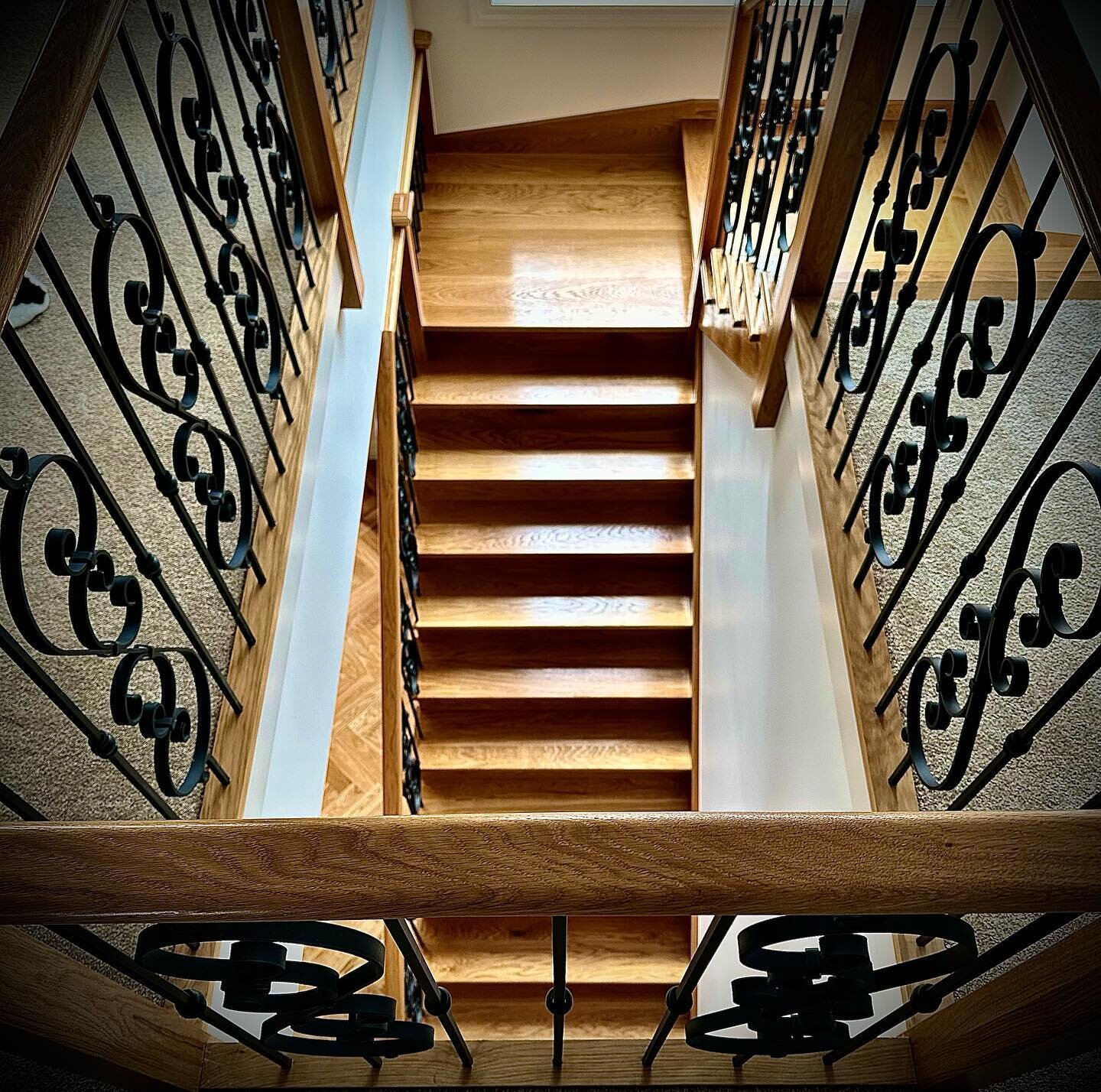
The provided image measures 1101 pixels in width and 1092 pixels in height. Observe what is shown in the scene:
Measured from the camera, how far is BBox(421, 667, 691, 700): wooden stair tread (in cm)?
384

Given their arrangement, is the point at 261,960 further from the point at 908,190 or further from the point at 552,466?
the point at 552,466

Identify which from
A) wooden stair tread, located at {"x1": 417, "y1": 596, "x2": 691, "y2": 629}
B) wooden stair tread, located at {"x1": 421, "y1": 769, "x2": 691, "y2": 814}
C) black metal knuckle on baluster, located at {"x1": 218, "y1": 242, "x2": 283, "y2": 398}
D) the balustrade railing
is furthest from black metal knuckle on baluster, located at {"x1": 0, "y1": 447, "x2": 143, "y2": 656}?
wooden stair tread, located at {"x1": 421, "y1": 769, "x2": 691, "y2": 814}

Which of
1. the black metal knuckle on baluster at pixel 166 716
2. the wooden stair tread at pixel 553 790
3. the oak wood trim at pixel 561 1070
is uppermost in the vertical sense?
the wooden stair tread at pixel 553 790

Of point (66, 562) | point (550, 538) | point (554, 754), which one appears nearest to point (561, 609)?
point (550, 538)

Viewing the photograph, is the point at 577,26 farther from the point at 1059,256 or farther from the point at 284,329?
the point at 284,329

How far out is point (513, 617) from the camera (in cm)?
387

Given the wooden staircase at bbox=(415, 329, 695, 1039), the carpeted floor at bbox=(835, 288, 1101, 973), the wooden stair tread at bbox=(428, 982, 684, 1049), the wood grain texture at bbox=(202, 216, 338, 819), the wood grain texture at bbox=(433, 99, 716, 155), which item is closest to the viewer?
the carpeted floor at bbox=(835, 288, 1101, 973)

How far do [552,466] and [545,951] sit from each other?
1870 millimetres

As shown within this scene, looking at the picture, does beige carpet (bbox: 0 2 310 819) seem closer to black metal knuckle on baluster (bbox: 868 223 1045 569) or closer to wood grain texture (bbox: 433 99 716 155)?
black metal knuckle on baluster (bbox: 868 223 1045 569)

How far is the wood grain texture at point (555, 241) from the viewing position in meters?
4.16

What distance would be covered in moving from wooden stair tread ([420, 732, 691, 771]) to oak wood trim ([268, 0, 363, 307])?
2048 millimetres

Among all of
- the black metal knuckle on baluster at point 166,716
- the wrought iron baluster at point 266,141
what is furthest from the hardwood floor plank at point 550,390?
the black metal knuckle on baluster at point 166,716

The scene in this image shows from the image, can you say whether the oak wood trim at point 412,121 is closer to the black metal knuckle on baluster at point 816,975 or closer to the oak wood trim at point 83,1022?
the oak wood trim at point 83,1022

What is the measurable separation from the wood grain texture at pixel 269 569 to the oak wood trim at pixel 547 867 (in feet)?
2.32
